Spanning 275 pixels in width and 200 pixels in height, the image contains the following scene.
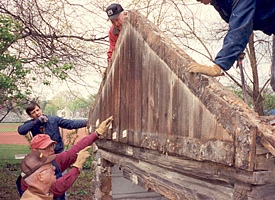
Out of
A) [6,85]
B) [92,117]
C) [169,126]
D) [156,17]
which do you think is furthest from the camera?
[156,17]

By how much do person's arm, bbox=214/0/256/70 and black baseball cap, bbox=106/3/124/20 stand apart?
2660mm

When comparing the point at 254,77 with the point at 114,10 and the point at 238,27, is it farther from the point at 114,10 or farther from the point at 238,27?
the point at 238,27

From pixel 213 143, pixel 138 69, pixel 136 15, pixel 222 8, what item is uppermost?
pixel 136 15

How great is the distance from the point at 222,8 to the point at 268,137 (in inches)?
50.2

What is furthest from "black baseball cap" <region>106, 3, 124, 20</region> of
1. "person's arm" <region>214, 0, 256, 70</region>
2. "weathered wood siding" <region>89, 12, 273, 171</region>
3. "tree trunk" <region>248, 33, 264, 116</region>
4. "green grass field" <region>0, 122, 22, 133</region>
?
"green grass field" <region>0, 122, 22, 133</region>

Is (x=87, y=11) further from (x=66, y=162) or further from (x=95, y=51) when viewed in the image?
(x=66, y=162)

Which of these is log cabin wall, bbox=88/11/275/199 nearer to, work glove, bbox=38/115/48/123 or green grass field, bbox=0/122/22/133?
work glove, bbox=38/115/48/123

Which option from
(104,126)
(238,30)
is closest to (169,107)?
(238,30)

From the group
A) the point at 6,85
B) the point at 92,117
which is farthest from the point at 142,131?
the point at 6,85

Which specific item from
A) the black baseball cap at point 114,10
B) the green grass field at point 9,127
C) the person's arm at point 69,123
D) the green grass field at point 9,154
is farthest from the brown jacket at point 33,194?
the green grass field at point 9,127

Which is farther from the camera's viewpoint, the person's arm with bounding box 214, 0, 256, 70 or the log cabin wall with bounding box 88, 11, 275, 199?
the person's arm with bounding box 214, 0, 256, 70

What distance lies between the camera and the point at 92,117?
6.56 meters

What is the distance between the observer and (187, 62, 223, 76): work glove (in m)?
3.01

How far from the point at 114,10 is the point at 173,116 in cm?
230
